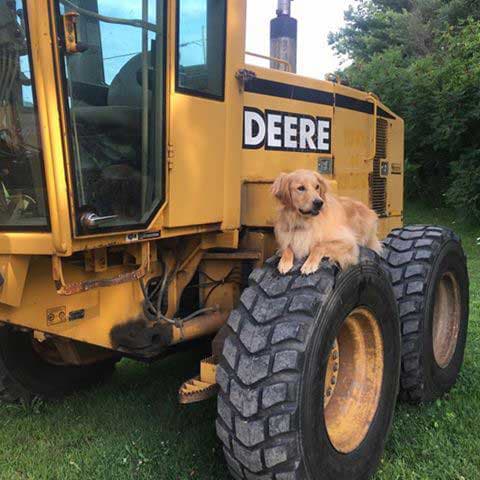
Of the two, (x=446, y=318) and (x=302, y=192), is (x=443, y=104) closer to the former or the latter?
(x=446, y=318)

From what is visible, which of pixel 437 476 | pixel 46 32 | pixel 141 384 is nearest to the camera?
pixel 46 32

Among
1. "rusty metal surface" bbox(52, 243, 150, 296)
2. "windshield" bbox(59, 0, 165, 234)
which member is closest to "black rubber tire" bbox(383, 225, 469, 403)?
"rusty metal surface" bbox(52, 243, 150, 296)

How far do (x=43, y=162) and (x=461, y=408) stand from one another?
306cm

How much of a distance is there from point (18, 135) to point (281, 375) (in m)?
1.39

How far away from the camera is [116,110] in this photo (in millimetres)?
2516

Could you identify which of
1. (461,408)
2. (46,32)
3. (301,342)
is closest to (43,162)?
(46,32)

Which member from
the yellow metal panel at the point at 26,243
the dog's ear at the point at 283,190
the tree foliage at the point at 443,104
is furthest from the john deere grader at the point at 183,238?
the tree foliage at the point at 443,104

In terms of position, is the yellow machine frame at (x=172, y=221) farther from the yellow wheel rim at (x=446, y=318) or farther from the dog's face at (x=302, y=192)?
the yellow wheel rim at (x=446, y=318)

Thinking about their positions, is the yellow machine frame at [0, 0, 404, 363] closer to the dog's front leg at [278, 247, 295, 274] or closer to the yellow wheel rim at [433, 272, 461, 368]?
the dog's front leg at [278, 247, 295, 274]

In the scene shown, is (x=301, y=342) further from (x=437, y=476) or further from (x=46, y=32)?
(x=46, y=32)

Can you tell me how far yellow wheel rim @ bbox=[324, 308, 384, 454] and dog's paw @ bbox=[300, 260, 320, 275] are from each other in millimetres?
424

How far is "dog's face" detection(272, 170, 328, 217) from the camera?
114 inches

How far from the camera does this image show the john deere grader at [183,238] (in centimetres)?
230

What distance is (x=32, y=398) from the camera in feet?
12.7
